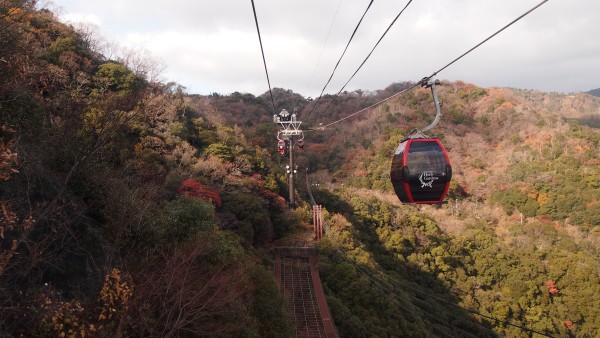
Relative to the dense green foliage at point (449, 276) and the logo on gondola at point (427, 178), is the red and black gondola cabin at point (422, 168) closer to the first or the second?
the logo on gondola at point (427, 178)

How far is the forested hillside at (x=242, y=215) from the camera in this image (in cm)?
583

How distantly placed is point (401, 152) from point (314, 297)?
7323mm

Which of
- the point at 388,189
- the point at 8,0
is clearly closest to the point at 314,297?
the point at 8,0

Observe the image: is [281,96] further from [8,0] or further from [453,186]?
[8,0]

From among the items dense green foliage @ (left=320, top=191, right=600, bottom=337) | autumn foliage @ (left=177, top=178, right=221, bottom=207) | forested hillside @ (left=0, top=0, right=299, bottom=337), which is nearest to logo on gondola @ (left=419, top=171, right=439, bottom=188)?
forested hillside @ (left=0, top=0, right=299, bottom=337)

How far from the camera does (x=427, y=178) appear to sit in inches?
282

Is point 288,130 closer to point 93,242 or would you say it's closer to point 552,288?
point 93,242

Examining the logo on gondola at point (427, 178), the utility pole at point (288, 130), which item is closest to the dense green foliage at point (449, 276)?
the utility pole at point (288, 130)

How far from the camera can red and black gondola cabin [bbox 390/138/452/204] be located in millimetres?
7078

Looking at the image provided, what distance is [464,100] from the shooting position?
150 ft

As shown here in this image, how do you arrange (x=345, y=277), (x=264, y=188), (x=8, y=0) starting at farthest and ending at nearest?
1. (x=264, y=188)
2. (x=345, y=277)
3. (x=8, y=0)

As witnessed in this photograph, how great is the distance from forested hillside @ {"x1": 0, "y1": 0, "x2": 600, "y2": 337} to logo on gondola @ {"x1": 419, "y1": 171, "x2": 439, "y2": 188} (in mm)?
3630

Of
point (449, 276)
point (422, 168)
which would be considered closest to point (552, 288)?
point (449, 276)

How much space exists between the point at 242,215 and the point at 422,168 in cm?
852
